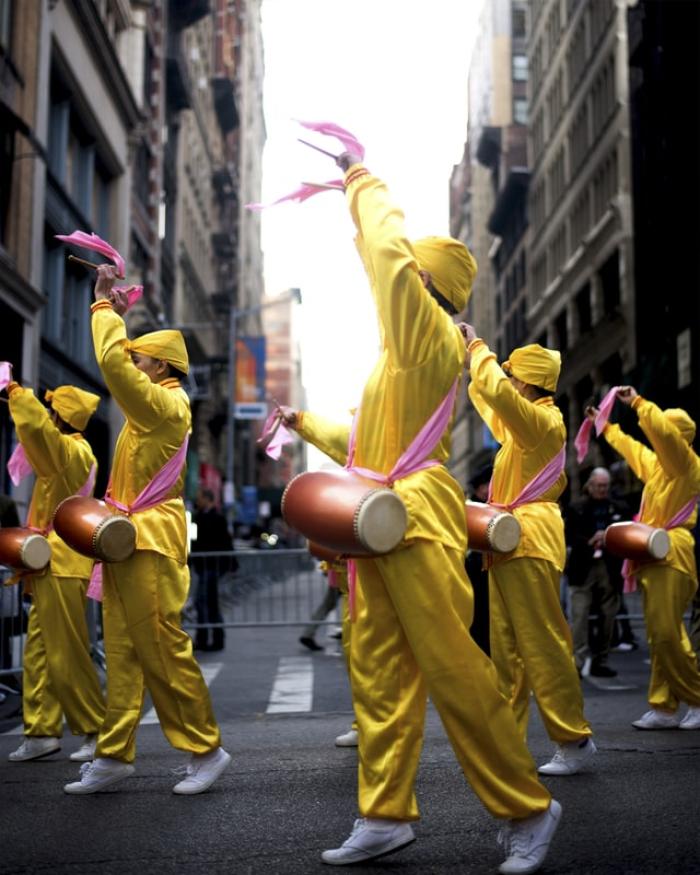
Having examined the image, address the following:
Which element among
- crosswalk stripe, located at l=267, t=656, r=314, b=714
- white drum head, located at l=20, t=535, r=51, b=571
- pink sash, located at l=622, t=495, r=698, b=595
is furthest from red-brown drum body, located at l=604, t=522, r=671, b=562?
white drum head, located at l=20, t=535, r=51, b=571

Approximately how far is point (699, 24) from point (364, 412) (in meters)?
29.0

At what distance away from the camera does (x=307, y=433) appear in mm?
6402

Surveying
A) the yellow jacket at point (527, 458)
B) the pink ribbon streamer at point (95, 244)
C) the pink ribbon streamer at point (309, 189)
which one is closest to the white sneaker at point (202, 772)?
the yellow jacket at point (527, 458)

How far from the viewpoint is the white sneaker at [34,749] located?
671cm

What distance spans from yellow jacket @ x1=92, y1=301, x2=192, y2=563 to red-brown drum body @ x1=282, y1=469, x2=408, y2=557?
5.10 ft

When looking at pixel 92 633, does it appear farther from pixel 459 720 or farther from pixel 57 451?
pixel 459 720

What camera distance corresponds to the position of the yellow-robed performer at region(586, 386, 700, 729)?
7.57 m

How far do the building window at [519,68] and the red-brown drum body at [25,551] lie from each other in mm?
74274

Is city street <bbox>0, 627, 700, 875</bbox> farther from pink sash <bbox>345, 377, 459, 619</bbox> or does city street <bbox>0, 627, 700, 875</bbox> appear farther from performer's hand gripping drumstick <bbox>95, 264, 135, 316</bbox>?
performer's hand gripping drumstick <bbox>95, 264, 135, 316</bbox>

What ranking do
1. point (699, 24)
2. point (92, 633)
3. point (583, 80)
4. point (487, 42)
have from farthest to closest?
point (487, 42)
point (583, 80)
point (699, 24)
point (92, 633)

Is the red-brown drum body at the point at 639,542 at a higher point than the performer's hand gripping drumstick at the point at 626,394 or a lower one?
lower

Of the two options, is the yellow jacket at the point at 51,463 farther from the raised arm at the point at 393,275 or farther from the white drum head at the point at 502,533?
the raised arm at the point at 393,275

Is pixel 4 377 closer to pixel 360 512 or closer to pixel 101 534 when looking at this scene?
pixel 101 534

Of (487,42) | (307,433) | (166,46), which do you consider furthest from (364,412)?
(487,42)
